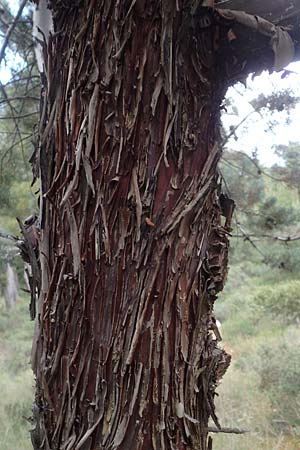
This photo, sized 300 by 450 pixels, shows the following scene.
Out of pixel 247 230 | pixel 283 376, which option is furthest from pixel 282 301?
pixel 247 230

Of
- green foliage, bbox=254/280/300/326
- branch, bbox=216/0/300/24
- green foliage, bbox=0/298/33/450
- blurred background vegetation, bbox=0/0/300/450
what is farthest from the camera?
green foliage, bbox=254/280/300/326

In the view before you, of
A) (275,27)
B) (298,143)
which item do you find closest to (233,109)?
(298,143)

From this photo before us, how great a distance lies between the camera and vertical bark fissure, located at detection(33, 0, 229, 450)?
2.21 feet

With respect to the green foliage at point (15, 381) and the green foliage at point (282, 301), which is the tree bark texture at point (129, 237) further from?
the green foliage at point (282, 301)

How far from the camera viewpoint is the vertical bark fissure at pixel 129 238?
26.5 inches

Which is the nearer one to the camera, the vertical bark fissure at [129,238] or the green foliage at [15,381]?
the vertical bark fissure at [129,238]

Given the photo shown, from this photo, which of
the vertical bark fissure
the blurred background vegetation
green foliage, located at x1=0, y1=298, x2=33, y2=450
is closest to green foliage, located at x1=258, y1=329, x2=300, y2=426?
the blurred background vegetation

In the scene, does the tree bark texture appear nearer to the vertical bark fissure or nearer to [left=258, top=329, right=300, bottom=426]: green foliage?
the vertical bark fissure

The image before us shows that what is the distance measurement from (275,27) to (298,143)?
376 centimetres

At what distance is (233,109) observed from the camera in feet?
10.4

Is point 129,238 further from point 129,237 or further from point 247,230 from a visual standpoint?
point 247,230

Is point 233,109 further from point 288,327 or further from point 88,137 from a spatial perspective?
point 288,327

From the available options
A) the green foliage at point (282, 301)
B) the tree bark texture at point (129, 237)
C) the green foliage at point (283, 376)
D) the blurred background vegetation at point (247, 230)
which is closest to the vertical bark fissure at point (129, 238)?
the tree bark texture at point (129, 237)

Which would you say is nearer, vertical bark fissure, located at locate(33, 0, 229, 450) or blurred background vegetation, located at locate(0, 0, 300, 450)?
vertical bark fissure, located at locate(33, 0, 229, 450)
